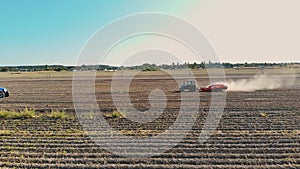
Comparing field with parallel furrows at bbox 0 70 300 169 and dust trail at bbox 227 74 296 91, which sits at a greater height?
dust trail at bbox 227 74 296 91

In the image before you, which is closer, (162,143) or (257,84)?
(162,143)

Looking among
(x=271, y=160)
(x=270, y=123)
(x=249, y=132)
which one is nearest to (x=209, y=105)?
(x=270, y=123)

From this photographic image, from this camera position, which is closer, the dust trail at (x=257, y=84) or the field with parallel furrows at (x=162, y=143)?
the field with parallel furrows at (x=162, y=143)

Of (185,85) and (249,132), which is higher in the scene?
(185,85)

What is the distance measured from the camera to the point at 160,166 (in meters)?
7.29

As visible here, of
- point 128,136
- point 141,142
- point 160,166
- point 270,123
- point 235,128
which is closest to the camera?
point 160,166

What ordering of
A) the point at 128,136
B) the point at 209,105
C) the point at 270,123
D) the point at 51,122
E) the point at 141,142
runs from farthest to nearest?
the point at 209,105 → the point at 51,122 → the point at 270,123 → the point at 128,136 → the point at 141,142

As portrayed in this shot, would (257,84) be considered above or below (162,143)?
above

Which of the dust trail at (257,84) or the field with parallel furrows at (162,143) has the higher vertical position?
the dust trail at (257,84)

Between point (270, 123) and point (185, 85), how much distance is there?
1364 centimetres

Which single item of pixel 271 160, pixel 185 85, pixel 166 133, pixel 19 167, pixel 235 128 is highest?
pixel 185 85

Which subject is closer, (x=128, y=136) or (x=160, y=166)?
(x=160, y=166)

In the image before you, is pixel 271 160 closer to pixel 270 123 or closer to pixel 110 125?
pixel 270 123

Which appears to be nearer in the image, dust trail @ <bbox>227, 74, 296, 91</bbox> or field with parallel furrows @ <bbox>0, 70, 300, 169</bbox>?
field with parallel furrows @ <bbox>0, 70, 300, 169</bbox>
